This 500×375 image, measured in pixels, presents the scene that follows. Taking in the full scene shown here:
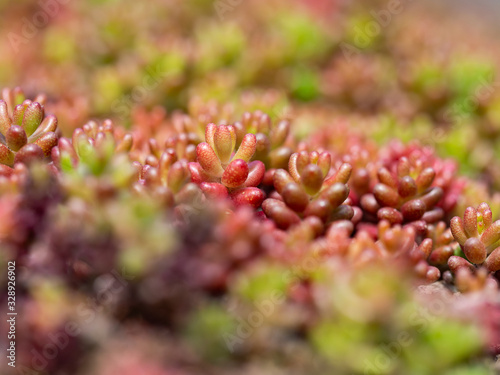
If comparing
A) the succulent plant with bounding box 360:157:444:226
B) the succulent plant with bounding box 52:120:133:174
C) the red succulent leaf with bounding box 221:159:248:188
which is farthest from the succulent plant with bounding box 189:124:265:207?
the succulent plant with bounding box 360:157:444:226

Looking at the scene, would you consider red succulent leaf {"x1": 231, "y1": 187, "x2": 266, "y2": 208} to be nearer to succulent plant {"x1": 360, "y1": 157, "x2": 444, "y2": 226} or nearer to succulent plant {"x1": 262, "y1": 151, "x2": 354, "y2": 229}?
succulent plant {"x1": 262, "y1": 151, "x2": 354, "y2": 229}

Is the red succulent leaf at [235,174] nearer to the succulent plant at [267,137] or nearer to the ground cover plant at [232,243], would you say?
the ground cover plant at [232,243]

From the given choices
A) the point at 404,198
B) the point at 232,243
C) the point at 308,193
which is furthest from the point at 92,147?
the point at 404,198

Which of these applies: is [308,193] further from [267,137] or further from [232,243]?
[232,243]

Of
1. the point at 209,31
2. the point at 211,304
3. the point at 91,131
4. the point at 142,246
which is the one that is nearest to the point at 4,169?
the point at 91,131

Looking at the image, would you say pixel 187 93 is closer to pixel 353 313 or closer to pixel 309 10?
pixel 309 10
